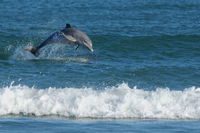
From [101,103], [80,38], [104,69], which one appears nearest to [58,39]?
[80,38]

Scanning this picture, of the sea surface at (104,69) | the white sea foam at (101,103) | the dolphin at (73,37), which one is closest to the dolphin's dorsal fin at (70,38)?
the dolphin at (73,37)

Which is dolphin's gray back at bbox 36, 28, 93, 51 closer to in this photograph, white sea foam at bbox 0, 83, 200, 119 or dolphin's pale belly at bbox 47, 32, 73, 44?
dolphin's pale belly at bbox 47, 32, 73, 44

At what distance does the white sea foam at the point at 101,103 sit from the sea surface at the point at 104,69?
0.02m

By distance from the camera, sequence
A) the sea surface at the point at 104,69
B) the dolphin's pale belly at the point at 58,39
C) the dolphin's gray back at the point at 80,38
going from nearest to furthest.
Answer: the sea surface at the point at 104,69, the dolphin's gray back at the point at 80,38, the dolphin's pale belly at the point at 58,39

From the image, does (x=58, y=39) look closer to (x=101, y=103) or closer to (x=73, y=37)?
(x=73, y=37)

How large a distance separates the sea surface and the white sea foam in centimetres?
2

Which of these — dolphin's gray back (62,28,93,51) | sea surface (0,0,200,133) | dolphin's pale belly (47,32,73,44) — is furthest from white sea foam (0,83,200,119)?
dolphin's pale belly (47,32,73,44)

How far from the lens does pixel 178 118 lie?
15.8 meters

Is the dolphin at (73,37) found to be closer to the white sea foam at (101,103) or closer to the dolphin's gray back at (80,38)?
the dolphin's gray back at (80,38)

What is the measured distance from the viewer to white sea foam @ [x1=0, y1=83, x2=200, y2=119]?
52.3 feet

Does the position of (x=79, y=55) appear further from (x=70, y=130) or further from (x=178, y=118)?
(x=70, y=130)

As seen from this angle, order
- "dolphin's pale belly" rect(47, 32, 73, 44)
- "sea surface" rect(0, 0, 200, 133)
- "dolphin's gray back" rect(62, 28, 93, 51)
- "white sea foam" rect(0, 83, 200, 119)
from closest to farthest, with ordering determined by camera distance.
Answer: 1. "sea surface" rect(0, 0, 200, 133)
2. "white sea foam" rect(0, 83, 200, 119)
3. "dolphin's gray back" rect(62, 28, 93, 51)
4. "dolphin's pale belly" rect(47, 32, 73, 44)

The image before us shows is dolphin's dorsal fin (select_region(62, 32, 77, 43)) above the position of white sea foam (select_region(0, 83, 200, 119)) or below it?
above

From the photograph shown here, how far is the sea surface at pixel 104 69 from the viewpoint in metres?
15.5
